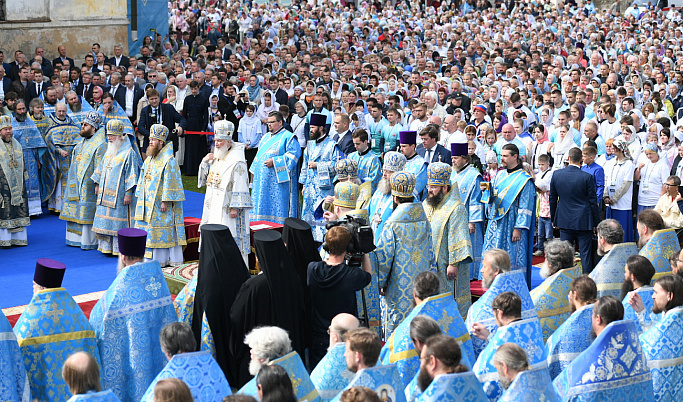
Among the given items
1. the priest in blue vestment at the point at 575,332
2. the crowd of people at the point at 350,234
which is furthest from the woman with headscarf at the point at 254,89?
the priest in blue vestment at the point at 575,332

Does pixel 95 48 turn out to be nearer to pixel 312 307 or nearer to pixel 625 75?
pixel 625 75

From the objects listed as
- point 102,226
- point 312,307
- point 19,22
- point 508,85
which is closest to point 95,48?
point 19,22

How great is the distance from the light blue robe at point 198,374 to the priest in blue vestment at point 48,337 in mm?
1157

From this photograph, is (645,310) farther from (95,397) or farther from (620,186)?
(620,186)

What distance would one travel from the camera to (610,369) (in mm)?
5633

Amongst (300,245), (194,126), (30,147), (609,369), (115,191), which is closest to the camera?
(609,369)

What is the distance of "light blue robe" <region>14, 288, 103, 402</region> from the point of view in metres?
6.25

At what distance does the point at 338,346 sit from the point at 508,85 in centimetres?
1349

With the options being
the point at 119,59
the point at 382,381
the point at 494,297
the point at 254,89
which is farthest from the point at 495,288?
the point at 119,59

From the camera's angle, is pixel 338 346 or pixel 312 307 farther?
pixel 312 307

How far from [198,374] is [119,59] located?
1737 cm

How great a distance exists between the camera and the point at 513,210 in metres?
10.1

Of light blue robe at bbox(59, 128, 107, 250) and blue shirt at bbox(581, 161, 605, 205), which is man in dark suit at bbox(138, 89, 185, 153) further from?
blue shirt at bbox(581, 161, 605, 205)

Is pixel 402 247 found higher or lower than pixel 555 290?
Answer: higher
